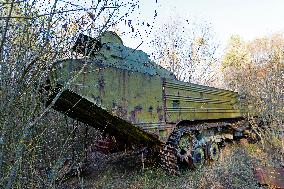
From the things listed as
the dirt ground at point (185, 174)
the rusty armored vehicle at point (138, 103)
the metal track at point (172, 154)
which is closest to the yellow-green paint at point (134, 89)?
the rusty armored vehicle at point (138, 103)

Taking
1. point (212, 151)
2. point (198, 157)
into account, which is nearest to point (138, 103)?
point (198, 157)

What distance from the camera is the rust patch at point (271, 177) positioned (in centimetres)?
483

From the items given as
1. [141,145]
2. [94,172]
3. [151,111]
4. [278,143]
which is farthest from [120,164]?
[278,143]

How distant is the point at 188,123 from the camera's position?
8.08 m

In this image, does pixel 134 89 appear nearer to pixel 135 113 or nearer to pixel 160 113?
pixel 135 113

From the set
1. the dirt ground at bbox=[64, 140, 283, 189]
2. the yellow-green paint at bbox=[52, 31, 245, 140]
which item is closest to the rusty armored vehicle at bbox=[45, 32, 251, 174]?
the yellow-green paint at bbox=[52, 31, 245, 140]

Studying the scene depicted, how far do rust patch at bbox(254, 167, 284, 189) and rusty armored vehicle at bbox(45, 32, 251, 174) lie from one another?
2088 mm

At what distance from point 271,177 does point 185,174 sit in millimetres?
2512

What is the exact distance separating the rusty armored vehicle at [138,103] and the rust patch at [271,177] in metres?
2.09

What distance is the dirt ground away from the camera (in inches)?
235

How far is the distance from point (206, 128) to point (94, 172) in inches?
112

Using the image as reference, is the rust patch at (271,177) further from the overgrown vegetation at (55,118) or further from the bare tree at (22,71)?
the bare tree at (22,71)

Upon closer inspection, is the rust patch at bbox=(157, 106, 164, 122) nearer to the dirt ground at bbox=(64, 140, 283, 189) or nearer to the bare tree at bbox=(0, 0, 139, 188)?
the dirt ground at bbox=(64, 140, 283, 189)

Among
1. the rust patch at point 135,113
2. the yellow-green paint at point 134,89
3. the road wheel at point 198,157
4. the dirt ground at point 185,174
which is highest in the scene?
the yellow-green paint at point 134,89
